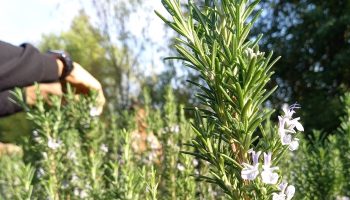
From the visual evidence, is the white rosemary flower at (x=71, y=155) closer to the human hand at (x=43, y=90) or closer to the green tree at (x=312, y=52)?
the human hand at (x=43, y=90)

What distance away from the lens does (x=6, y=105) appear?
214 centimetres

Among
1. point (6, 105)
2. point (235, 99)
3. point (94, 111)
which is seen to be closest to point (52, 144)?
point (6, 105)

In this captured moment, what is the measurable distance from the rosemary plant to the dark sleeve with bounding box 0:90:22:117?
4.40 feet

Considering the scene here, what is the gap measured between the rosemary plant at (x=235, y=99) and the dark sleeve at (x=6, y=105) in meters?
1.34

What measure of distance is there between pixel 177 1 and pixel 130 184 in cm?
74

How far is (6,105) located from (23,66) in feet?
0.93

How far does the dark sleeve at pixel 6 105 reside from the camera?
6.92 feet

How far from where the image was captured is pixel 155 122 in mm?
3045

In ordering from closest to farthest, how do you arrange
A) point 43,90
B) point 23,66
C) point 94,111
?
1. point 23,66
2. point 43,90
3. point 94,111

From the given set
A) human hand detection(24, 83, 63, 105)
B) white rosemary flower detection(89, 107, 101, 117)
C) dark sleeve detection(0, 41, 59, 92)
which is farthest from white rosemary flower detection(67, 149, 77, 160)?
dark sleeve detection(0, 41, 59, 92)

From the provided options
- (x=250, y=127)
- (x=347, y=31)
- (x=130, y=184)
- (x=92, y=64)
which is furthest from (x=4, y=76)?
(x=92, y=64)

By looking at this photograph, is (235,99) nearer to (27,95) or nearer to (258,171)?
(258,171)

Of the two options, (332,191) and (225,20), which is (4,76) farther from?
(332,191)

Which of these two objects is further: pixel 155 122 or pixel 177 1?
pixel 155 122
